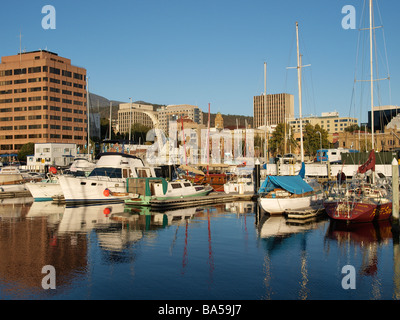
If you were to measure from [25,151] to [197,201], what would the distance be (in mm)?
92871

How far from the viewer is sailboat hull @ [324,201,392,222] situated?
31391 mm

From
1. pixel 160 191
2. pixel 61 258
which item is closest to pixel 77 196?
pixel 160 191

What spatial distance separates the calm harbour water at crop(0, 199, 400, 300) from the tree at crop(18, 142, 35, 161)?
9195 centimetres

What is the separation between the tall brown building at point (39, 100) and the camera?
129 meters

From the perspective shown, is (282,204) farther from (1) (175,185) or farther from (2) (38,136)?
(2) (38,136)

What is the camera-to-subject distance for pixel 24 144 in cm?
12838

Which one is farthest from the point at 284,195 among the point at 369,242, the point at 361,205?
the point at 369,242

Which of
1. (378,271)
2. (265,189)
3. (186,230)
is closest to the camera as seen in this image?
(378,271)

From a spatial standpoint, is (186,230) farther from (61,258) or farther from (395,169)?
(395,169)

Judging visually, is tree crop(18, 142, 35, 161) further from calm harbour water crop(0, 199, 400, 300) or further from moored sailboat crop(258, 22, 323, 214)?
moored sailboat crop(258, 22, 323, 214)

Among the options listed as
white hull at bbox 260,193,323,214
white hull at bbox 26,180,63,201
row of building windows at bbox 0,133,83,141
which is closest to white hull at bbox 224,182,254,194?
white hull at bbox 260,193,323,214

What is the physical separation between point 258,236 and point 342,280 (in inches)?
421

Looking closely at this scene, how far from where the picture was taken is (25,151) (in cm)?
12300

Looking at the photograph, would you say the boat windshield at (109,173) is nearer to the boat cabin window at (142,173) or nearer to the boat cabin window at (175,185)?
the boat cabin window at (142,173)
